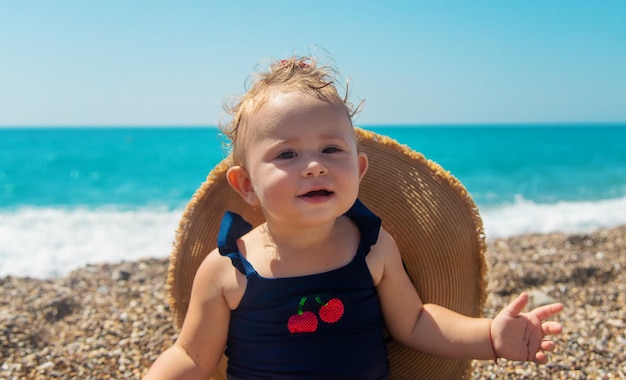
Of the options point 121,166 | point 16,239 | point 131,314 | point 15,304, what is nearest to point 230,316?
point 131,314

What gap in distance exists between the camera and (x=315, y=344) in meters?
2.54

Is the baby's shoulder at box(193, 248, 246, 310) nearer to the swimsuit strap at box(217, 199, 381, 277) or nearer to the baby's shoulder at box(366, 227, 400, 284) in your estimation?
the swimsuit strap at box(217, 199, 381, 277)

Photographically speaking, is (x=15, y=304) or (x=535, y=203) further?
(x=535, y=203)

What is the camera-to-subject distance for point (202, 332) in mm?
2629

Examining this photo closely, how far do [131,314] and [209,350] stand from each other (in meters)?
2.33

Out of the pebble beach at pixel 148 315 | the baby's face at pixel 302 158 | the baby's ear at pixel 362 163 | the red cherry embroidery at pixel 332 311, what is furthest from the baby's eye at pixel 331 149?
the pebble beach at pixel 148 315

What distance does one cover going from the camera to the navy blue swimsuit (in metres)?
2.53

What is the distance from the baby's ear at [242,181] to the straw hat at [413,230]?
0.45 metres

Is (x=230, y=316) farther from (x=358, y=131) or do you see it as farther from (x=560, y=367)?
(x=560, y=367)

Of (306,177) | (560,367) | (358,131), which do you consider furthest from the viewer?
(560,367)

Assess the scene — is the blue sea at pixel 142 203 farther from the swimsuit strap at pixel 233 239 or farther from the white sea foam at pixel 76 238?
the swimsuit strap at pixel 233 239

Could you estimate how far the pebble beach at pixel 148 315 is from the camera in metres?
3.71

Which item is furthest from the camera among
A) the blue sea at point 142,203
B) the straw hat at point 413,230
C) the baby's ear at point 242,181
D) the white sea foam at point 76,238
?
the blue sea at point 142,203

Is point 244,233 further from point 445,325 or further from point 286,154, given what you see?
point 445,325
